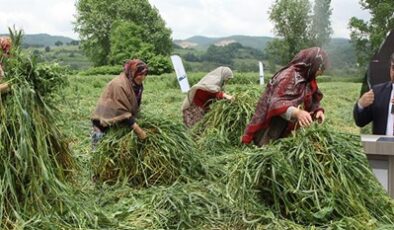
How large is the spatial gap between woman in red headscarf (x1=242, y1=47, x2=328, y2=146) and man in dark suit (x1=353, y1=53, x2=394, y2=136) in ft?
1.06

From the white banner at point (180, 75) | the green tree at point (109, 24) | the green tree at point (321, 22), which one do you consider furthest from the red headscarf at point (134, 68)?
the green tree at point (109, 24)

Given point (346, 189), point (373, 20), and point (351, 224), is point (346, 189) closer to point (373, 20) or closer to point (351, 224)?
point (351, 224)

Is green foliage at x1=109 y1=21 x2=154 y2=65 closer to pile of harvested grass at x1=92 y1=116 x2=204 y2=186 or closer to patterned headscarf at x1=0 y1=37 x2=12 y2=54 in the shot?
pile of harvested grass at x1=92 y1=116 x2=204 y2=186

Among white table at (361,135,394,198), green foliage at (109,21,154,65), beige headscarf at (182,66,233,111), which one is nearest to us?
white table at (361,135,394,198)

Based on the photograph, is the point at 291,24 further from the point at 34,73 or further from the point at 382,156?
the point at 34,73

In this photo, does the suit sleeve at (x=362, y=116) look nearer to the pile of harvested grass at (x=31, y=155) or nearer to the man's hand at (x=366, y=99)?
the man's hand at (x=366, y=99)

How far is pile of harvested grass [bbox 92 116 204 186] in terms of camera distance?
207 inches

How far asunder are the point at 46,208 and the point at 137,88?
7.14ft

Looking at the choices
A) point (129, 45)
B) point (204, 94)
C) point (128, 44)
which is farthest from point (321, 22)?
point (128, 44)

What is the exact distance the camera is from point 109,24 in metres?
48.2

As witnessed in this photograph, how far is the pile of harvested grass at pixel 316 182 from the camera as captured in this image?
370cm

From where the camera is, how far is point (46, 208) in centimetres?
356

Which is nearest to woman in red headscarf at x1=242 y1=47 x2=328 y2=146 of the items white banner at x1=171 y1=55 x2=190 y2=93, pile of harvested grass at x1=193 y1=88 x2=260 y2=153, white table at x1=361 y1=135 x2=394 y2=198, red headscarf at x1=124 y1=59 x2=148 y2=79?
white table at x1=361 y1=135 x2=394 y2=198

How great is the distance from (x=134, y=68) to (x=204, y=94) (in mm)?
1956
